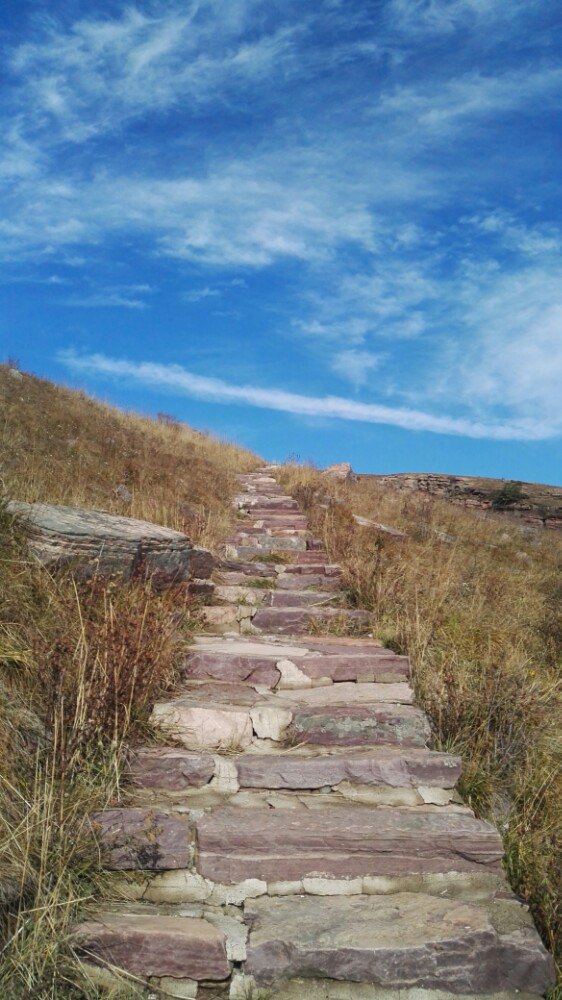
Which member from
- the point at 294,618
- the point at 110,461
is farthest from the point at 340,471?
the point at 294,618

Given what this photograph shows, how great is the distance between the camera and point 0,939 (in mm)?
2701

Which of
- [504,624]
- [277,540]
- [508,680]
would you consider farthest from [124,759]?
[277,540]

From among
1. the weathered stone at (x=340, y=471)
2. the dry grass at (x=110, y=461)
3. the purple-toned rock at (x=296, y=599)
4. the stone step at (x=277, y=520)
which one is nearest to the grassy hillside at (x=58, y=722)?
the purple-toned rock at (x=296, y=599)

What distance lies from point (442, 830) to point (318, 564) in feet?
16.6

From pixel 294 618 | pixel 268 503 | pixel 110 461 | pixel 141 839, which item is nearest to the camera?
pixel 141 839

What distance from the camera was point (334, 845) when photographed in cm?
346

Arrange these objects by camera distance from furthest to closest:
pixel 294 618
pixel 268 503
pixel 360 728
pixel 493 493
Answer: pixel 493 493
pixel 268 503
pixel 294 618
pixel 360 728

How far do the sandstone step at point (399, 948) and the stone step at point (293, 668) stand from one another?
2079mm

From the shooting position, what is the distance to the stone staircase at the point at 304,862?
2.89 meters

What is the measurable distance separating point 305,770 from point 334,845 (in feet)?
2.03

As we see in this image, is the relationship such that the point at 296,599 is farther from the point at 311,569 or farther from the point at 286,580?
the point at 311,569

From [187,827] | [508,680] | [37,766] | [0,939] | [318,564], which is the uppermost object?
[318,564]

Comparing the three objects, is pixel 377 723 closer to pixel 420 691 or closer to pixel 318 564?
pixel 420 691

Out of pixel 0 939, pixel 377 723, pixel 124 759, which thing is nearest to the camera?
pixel 0 939
